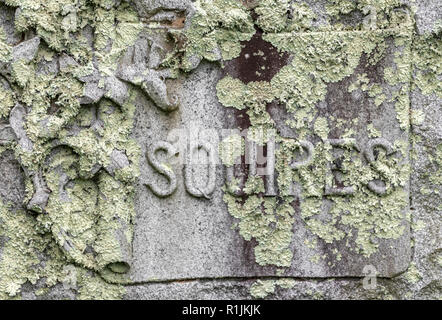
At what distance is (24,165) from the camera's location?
5.44ft

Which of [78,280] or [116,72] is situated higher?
[116,72]

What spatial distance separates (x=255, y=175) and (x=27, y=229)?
2.34 ft

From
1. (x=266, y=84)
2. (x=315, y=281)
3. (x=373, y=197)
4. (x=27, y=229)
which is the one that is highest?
(x=266, y=84)

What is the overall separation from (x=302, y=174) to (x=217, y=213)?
11.3 inches

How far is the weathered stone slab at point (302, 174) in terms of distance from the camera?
5.64ft

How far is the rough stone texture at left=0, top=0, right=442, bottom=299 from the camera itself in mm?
1709

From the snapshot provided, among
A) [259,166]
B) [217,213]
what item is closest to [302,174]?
[259,166]

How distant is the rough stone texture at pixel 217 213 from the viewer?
171cm

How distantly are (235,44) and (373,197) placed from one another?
632mm

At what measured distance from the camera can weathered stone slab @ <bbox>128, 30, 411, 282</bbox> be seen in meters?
1.72

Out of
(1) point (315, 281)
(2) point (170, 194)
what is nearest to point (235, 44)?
(2) point (170, 194)

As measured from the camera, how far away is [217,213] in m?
1.74

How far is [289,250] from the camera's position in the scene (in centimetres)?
174

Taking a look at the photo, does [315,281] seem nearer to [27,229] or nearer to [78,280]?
[78,280]
